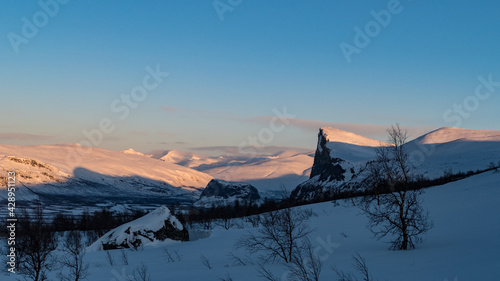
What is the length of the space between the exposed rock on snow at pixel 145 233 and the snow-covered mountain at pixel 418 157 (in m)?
60.0

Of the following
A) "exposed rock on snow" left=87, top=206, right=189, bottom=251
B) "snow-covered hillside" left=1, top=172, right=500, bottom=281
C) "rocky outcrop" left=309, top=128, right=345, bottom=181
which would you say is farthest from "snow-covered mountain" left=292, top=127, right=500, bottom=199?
"exposed rock on snow" left=87, top=206, right=189, bottom=251

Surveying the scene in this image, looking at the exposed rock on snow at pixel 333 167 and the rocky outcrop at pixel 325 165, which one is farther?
the rocky outcrop at pixel 325 165

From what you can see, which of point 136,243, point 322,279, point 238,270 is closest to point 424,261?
point 322,279

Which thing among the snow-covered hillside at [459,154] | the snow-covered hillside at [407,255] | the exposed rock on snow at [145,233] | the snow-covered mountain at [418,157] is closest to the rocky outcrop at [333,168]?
the snow-covered mountain at [418,157]

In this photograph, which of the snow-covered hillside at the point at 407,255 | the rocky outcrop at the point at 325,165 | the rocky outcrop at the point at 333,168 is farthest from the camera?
the rocky outcrop at the point at 325,165

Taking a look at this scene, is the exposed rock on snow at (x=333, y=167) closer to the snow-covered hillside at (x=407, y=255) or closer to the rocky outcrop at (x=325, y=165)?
the rocky outcrop at (x=325, y=165)

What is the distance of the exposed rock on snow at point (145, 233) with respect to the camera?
35562 millimetres

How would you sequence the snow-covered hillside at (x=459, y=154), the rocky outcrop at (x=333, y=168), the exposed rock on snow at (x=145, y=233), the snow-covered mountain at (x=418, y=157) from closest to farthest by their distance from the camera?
1. the exposed rock on snow at (x=145, y=233)
2. the snow-covered hillside at (x=459, y=154)
3. the snow-covered mountain at (x=418, y=157)
4. the rocky outcrop at (x=333, y=168)

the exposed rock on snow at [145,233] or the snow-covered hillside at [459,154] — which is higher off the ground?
the snow-covered hillside at [459,154]

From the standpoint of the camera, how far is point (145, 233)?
3672 centimetres

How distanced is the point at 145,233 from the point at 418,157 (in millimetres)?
118380

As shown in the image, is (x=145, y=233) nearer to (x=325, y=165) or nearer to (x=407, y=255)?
(x=407, y=255)

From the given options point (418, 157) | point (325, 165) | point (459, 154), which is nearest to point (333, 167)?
point (325, 165)

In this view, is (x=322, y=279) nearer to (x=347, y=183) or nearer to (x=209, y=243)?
(x=209, y=243)
